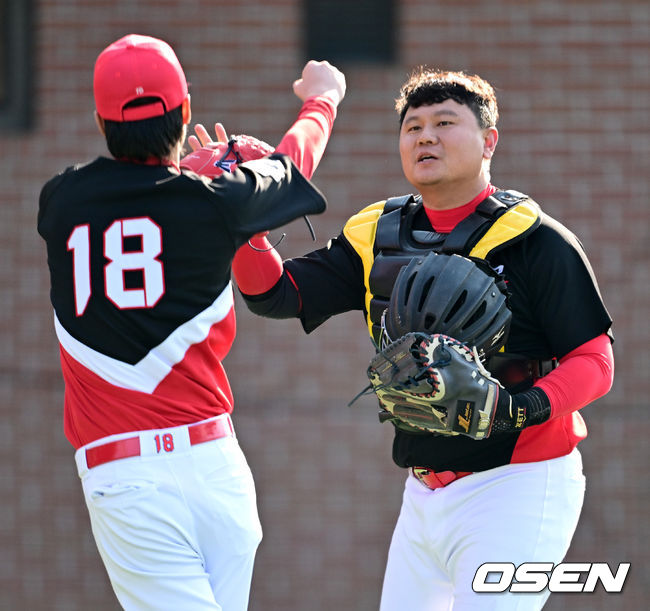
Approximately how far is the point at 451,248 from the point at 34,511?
12.5ft

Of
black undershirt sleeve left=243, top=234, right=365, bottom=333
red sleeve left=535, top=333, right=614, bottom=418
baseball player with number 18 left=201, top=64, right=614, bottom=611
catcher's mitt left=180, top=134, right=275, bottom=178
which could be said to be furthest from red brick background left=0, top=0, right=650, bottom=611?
red sleeve left=535, top=333, right=614, bottom=418

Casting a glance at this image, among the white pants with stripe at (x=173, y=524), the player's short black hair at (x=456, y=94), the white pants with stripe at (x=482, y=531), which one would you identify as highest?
the player's short black hair at (x=456, y=94)

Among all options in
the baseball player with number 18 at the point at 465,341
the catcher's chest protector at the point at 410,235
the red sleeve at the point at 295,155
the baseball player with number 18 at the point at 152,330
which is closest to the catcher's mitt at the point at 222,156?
the red sleeve at the point at 295,155

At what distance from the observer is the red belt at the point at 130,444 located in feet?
8.94

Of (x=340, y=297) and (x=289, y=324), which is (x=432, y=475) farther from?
(x=289, y=324)

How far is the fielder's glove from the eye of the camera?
289cm

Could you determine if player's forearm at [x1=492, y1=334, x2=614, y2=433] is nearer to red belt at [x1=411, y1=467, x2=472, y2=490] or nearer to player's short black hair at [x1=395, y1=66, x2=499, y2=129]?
red belt at [x1=411, y1=467, x2=472, y2=490]

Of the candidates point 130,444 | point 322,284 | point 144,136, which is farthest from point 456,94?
point 130,444

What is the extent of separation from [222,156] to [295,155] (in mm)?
222

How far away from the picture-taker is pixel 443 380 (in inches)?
113

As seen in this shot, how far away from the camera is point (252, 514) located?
9.34 ft

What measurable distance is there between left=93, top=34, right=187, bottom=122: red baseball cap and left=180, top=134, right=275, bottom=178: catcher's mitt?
0.96 ft

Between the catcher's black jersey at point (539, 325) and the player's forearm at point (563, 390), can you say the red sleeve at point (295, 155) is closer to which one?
the catcher's black jersey at point (539, 325)

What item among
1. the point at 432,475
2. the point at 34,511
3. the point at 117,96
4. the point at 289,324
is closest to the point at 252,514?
the point at 432,475
